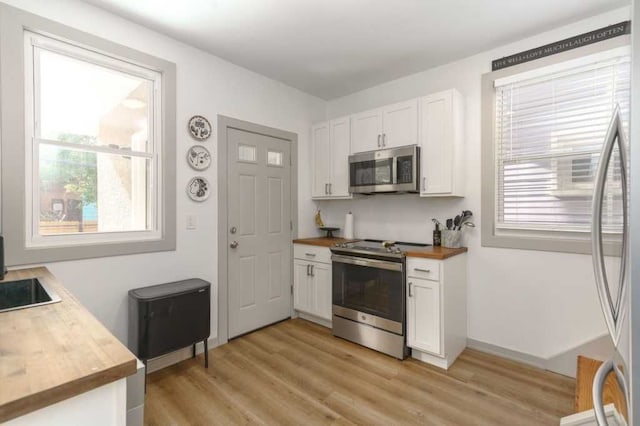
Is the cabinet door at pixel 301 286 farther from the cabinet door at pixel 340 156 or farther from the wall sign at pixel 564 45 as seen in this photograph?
the wall sign at pixel 564 45

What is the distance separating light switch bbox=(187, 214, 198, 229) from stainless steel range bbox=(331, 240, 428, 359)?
1.32m

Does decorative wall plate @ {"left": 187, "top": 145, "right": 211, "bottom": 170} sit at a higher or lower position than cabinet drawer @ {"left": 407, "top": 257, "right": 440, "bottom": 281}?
higher

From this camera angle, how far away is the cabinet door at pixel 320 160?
359cm

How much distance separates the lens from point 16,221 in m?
1.89

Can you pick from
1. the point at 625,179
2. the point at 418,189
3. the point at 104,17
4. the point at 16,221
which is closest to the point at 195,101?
the point at 104,17

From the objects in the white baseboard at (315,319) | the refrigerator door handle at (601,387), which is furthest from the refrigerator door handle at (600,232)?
the white baseboard at (315,319)

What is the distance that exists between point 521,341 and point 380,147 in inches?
83.5

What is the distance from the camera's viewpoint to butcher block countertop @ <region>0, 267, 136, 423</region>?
26.8 inches

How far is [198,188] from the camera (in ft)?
9.01

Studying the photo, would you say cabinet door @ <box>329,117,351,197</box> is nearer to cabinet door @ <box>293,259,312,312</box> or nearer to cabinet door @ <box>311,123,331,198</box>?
cabinet door @ <box>311,123,331,198</box>

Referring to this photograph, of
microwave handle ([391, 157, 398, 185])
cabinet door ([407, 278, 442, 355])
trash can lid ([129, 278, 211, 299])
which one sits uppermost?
microwave handle ([391, 157, 398, 185])

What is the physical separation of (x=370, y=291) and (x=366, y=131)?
163cm

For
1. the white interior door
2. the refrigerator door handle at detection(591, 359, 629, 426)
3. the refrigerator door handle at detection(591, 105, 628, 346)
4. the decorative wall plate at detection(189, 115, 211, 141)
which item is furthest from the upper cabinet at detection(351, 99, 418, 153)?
the refrigerator door handle at detection(591, 359, 629, 426)

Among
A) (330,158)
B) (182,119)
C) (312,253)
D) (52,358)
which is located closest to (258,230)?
(312,253)
